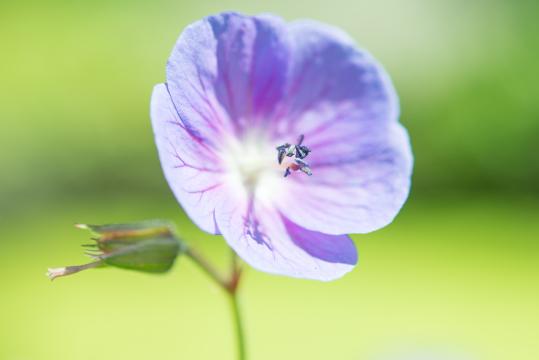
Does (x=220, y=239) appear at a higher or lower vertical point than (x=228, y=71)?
lower

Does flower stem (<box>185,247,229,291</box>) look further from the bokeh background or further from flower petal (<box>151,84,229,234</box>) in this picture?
the bokeh background

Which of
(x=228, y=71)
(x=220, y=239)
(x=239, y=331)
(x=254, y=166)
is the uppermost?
(x=228, y=71)

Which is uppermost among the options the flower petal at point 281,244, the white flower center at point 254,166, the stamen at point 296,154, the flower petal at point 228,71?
the flower petal at point 228,71

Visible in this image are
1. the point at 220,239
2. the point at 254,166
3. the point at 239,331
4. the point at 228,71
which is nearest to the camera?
the point at 239,331

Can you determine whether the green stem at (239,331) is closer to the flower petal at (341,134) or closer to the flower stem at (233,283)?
the flower stem at (233,283)

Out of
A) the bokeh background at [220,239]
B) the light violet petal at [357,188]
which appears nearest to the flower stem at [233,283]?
the light violet petal at [357,188]

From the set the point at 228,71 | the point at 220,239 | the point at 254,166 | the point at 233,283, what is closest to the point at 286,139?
the point at 254,166

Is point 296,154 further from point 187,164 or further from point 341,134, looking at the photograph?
point 187,164
